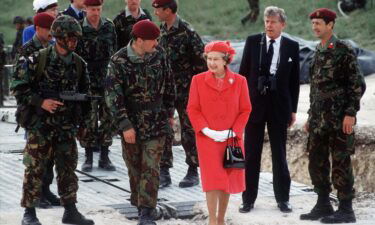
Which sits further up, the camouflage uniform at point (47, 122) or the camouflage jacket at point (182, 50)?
the camouflage jacket at point (182, 50)

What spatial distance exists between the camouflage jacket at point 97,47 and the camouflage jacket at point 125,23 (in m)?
0.26

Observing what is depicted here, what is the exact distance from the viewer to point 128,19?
10.5 m

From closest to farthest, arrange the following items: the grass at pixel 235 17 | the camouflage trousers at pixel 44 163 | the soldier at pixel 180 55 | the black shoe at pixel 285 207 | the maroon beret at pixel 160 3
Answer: the camouflage trousers at pixel 44 163 < the black shoe at pixel 285 207 < the maroon beret at pixel 160 3 < the soldier at pixel 180 55 < the grass at pixel 235 17

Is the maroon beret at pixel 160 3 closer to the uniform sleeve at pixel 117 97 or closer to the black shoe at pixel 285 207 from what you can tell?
the uniform sleeve at pixel 117 97

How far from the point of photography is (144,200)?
7984mm

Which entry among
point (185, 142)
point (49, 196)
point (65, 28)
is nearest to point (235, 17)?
point (185, 142)

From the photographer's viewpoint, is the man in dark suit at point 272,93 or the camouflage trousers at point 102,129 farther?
the camouflage trousers at point 102,129

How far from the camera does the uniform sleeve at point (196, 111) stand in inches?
302

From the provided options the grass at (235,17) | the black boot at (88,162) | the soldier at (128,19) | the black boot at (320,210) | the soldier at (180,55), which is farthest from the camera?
the grass at (235,17)

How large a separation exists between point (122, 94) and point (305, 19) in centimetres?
2531

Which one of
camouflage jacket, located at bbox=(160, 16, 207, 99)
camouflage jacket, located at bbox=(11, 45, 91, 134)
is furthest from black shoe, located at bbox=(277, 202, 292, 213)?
camouflage jacket, located at bbox=(11, 45, 91, 134)

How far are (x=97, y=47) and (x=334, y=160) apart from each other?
10.2ft

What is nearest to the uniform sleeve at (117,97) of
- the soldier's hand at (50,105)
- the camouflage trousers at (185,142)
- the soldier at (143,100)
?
the soldier at (143,100)

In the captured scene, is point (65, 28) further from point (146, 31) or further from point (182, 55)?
point (182, 55)
